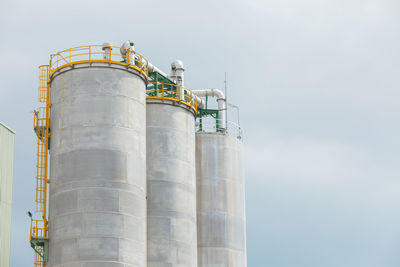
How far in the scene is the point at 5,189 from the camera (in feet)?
156

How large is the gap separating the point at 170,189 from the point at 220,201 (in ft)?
26.7

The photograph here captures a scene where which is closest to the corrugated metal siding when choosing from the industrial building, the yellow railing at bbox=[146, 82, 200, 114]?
the industrial building

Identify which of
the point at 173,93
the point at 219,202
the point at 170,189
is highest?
the point at 173,93

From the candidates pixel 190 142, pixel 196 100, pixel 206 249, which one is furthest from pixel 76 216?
pixel 196 100

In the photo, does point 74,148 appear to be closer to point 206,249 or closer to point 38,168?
point 38,168

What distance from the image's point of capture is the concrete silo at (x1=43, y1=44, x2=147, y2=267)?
4481 cm

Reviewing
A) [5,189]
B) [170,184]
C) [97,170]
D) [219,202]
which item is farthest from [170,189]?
[5,189]

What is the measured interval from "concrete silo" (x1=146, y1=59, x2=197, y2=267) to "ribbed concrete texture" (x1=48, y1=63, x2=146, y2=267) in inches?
92.1

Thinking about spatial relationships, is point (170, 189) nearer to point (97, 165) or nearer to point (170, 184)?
point (170, 184)

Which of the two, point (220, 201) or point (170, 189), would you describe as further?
point (220, 201)

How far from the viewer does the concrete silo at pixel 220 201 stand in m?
57.2

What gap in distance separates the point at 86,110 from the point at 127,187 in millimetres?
4761

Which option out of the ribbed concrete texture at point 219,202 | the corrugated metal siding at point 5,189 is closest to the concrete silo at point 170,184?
the ribbed concrete texture at point 219,202

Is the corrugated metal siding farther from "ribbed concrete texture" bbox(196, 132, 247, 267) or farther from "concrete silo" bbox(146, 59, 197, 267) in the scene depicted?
"ribbed concrete texture" bbox(196, 132, 247, 267)
